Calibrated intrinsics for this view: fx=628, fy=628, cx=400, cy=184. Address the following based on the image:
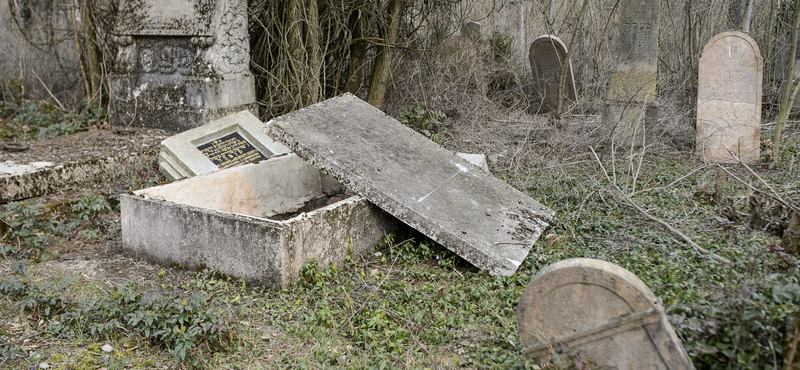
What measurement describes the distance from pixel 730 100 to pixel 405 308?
5.35 metres

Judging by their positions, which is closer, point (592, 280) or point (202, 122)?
point (592, 280)

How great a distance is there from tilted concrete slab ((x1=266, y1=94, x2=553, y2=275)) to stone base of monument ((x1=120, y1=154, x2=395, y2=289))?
0.92ft

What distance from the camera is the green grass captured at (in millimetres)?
2604

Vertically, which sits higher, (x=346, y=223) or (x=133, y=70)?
(x=133, y=70)

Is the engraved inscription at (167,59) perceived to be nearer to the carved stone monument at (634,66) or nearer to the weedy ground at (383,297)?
the weedy ground at (383,297)

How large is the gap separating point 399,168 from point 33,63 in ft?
22.5

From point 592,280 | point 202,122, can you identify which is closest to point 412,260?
point 592,280

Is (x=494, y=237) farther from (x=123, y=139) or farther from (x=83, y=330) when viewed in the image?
(x=123, y=139)

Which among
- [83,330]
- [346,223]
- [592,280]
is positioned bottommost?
[83,330]

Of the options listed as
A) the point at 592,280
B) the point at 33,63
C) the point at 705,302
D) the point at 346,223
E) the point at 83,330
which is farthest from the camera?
the point at 33,63

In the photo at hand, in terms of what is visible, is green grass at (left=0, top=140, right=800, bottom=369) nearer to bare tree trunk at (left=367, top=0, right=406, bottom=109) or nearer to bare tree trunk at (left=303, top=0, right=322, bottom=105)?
bare tree trunk at (left=303, top=0, right=322, bottom=105)

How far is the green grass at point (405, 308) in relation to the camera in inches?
103

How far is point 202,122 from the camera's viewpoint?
658cm

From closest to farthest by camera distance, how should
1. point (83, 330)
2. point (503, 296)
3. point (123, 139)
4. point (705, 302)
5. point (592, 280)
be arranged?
point (592, 280) → point (705, 302) → point (83, 330) → point (503, 296) → point (123, 139)
